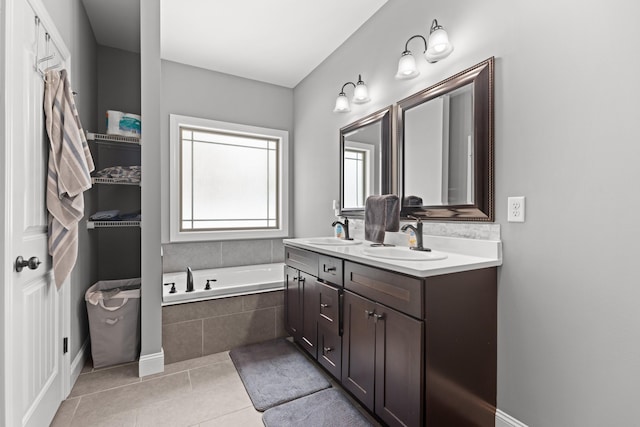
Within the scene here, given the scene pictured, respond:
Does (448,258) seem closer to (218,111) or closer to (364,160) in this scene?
(364,160)

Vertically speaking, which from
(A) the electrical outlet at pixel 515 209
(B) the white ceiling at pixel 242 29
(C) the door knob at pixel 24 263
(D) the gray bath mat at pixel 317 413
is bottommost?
(D) the gray bath mat at pixel 317 413

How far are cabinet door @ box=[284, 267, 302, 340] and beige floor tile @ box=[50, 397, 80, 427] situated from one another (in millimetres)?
1390

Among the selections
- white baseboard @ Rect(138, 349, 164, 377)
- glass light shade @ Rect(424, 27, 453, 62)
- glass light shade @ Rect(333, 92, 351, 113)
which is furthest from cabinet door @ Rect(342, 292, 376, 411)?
glass light shade @ Rect(333, 92, 351, 113)

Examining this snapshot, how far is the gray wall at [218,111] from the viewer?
10.2ft

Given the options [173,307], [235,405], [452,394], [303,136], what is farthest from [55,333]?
[303,136]

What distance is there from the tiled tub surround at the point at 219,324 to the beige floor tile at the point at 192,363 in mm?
31

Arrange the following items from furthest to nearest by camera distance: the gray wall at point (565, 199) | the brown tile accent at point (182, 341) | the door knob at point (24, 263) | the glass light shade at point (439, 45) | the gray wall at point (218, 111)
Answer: the gray wall at point (218, 111) < the brown tile accent at point (182, 341) < the glass light shade at point (439, 45) < the door knob at point (24, 263) < the gray wall at point (565, 199)

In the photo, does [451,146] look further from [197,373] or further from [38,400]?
[38,400]

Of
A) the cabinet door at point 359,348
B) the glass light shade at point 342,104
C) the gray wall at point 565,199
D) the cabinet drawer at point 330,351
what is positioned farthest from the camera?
the glass light shade at point 342,104

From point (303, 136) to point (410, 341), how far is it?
2.72m

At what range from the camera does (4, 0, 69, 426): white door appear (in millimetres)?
1186

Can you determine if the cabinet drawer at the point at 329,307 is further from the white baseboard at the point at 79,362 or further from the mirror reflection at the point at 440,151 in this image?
the white baseboard at the point at 79,362

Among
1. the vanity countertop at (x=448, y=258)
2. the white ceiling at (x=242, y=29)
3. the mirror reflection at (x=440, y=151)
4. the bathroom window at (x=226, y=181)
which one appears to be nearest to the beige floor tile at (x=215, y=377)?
the vanity countertop at (x=448, y=258)

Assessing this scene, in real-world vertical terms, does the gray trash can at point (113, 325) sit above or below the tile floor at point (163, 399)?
above
